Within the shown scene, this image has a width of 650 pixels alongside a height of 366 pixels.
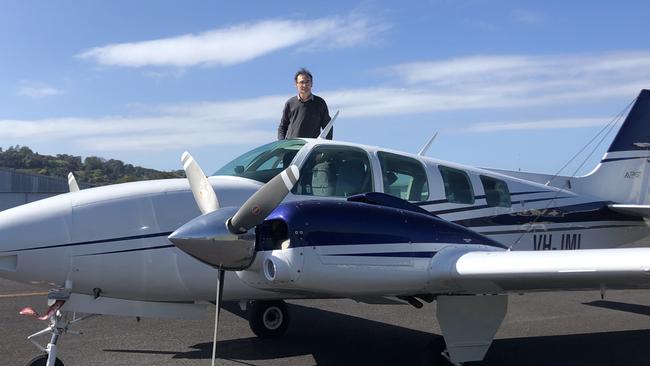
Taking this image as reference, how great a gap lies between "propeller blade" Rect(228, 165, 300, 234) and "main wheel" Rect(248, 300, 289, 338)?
3.22 metres

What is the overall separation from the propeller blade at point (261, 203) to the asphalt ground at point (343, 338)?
235 cm

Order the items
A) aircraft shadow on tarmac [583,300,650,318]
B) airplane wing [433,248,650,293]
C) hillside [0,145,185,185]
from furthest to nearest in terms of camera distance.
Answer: hillside [0,145,185,185] < aircraft shadow on tarmac [583,300,650,318] < airplane wing [433,248,650,293]

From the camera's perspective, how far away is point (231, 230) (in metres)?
4.23

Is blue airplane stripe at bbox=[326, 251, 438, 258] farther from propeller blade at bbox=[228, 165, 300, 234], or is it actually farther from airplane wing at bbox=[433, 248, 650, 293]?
propeller blade at bbox=[228, 165, 300, 234]

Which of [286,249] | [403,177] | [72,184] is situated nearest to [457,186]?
[403,177]

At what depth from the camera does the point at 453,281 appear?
459 cm

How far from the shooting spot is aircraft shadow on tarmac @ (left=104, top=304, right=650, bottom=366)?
6363 millimetres

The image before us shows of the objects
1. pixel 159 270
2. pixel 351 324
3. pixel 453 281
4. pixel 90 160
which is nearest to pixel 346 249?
pixel 453 281

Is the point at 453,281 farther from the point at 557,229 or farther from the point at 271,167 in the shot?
the point at 557,229

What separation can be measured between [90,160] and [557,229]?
40.6 metres

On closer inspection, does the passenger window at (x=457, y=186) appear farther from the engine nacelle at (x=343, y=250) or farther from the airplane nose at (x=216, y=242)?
the airplane nose at (x=216, y=242)

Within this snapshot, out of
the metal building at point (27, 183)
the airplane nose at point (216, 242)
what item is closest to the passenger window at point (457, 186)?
the airplane nose at point (216, 242)

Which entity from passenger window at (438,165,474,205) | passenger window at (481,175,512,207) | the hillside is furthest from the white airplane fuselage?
the hillside

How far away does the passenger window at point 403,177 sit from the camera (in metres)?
6.05
